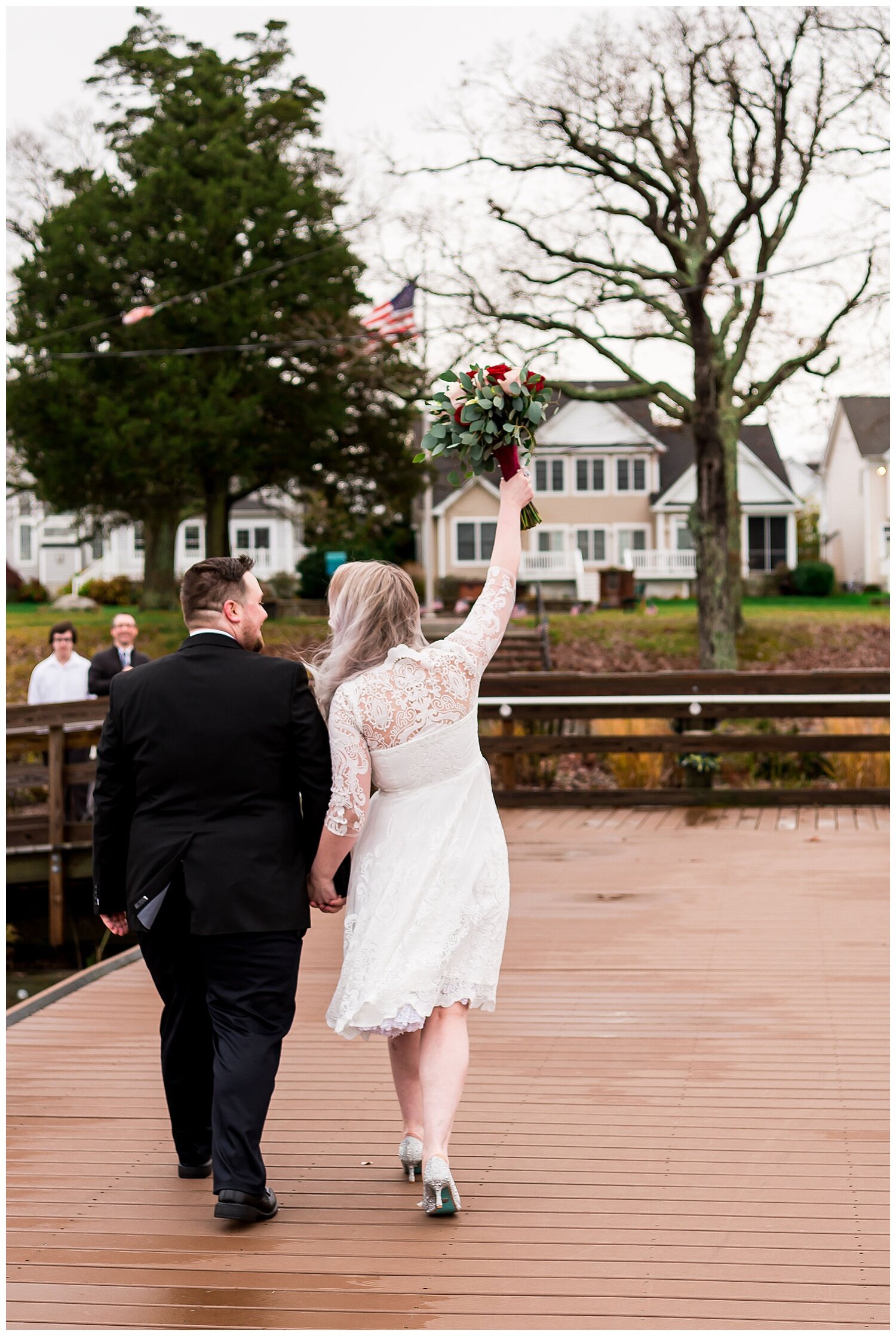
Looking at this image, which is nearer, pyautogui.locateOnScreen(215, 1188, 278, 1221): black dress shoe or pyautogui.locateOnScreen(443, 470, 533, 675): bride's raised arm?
pyautogui.locateOnScreen(215, 1188, 278, 1221): black dress shoe

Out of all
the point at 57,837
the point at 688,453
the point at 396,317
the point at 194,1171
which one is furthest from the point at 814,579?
the point at 194,1171

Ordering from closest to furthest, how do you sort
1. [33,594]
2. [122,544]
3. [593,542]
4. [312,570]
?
1. [312,570]
2. [593,542]
3. [33,594]
4. [122,544]

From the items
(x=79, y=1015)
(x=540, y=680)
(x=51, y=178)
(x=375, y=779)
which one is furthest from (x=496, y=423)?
(x=51, y=178)

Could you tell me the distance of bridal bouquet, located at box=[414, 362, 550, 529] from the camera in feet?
13.4

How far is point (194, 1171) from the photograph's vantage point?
4242mm

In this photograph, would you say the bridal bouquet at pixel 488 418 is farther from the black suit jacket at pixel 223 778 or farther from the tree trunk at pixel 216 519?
the tree trunk at pixel 216 519

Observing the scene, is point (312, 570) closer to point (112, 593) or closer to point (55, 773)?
point (112, 593)

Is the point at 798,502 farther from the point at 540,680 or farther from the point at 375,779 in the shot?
the point at 375,779

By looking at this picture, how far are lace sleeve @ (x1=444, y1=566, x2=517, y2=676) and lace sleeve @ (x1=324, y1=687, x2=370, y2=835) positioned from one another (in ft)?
1.10

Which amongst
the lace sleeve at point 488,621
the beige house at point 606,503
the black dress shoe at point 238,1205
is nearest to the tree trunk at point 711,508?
the beige house at point 606,503

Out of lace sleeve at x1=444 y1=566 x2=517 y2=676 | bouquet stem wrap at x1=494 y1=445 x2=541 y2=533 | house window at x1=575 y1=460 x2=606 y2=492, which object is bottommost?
lace sleeve at x1=444 y1=566 x2=517 y2=676

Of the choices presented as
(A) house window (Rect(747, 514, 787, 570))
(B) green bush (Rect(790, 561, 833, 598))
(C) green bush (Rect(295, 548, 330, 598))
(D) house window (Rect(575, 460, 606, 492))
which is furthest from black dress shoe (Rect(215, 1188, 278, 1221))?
(A) house window (Rect(747, 514, 787, 570))

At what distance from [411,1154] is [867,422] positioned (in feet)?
152

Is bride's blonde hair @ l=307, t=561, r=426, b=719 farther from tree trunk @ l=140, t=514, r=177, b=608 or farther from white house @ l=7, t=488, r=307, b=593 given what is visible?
white house @ l=7, t=488, r=307, b=593
